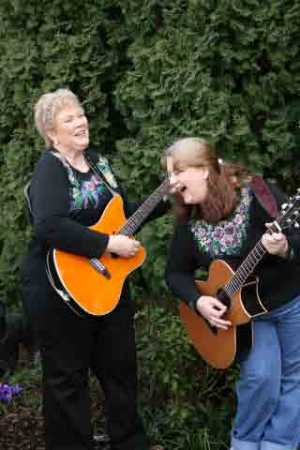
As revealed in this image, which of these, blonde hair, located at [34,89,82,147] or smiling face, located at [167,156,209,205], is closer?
smiling face, located at [167,156,209,205]

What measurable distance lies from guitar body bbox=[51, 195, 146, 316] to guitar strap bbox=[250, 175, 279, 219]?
62 centimetres

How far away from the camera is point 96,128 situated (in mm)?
4957

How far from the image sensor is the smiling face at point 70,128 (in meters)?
3.46

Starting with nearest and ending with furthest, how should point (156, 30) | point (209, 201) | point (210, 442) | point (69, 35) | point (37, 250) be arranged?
point (209, 201), point (37, 250), point (210, 442), point (156, 30), point (69, 35)

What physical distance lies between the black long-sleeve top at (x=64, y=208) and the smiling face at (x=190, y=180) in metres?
0.35

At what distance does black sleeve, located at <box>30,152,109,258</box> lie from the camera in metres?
3.37

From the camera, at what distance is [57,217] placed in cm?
337

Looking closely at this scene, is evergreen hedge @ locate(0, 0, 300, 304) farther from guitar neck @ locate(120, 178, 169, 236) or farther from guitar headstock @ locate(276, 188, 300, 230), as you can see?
guitar headstock @ locate(276, 188, 300, 230)

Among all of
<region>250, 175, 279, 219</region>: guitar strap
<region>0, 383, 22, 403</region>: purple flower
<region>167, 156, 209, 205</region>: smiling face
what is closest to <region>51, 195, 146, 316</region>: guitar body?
<region>167, 156, 209, 205</region>: smiling face

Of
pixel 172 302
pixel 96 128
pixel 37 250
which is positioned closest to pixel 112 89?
pixel 96 128

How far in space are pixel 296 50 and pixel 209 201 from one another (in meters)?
1.30

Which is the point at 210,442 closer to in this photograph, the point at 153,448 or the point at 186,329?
the point at 153,448

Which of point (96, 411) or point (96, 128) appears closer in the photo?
point (96, 411)

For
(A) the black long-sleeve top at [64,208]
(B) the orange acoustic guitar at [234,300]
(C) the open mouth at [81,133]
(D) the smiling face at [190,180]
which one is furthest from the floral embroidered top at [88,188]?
(B) the orange acoustic guitar at [234,300]
